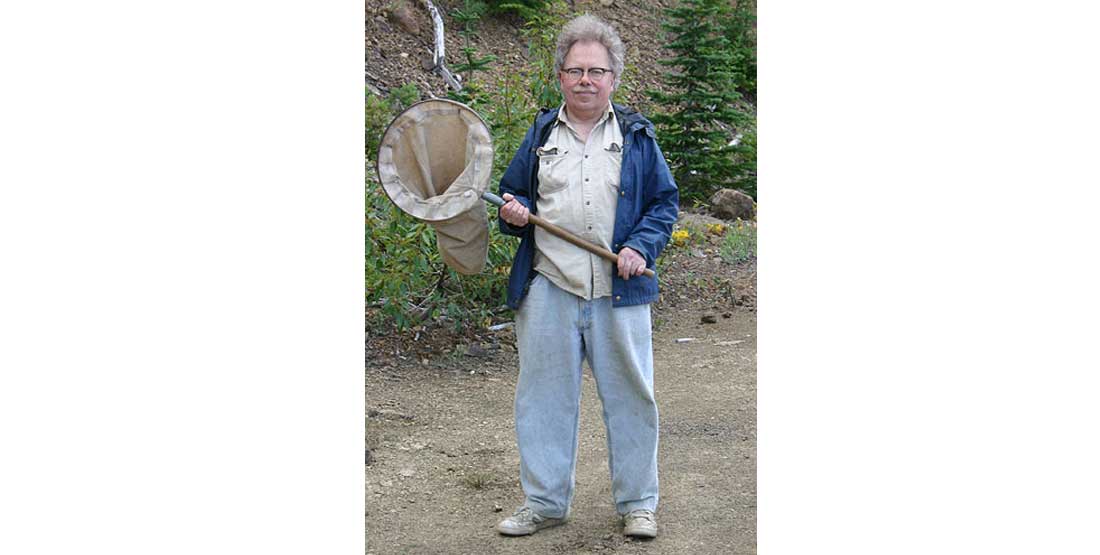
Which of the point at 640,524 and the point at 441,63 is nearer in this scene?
the point at 640,524

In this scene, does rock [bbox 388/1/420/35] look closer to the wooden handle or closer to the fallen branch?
the fallen branch

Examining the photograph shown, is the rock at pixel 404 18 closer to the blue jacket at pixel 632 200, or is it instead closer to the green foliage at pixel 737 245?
the green foliage at pixel 737 245

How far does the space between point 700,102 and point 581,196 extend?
11.1 feet

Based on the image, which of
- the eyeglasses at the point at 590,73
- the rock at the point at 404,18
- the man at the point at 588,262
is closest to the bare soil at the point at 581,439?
the man at the point at 588,262

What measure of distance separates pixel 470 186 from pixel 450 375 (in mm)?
2030

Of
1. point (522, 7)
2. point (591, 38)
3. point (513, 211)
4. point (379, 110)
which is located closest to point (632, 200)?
point (513, 211)

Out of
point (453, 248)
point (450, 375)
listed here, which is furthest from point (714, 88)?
point (453, 248)

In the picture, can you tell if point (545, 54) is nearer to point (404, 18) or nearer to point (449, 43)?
point (449, 43)

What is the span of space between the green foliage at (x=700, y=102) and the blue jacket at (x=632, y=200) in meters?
2.85

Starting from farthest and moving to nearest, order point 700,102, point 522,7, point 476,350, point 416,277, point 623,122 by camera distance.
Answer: point 700,102
point 522,7
point 476,350
point 416,277
point 623,122

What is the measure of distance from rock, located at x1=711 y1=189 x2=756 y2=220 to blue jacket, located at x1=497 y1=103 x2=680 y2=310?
158 inches

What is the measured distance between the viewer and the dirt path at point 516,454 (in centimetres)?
373

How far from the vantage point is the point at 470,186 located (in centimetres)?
350

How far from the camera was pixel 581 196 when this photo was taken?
11.3 feet
